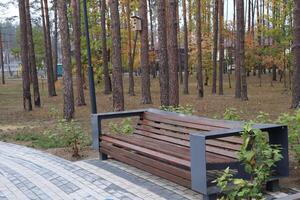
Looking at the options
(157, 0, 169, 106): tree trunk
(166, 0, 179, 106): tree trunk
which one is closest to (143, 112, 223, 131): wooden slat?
(166, 0, 179, 106): tree trunk

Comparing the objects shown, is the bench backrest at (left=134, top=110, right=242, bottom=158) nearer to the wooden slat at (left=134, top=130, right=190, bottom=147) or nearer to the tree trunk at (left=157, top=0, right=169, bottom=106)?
the wooden slat at (left=134, top=130, right=190, bottom=147)

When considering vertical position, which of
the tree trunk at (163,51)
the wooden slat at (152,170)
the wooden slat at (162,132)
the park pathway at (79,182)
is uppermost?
the tree trunk at (163,51)

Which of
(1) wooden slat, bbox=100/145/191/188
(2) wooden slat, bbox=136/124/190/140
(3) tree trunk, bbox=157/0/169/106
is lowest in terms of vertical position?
(1) wooden slat, bbox=100/145/191/188

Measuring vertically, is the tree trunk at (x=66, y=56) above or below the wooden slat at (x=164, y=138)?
above

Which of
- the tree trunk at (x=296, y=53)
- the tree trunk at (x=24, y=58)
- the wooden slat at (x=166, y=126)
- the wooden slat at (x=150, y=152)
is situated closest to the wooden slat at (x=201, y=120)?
the wooden slat at (x=166, y=126)

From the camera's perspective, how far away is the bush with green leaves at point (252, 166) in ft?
12.0

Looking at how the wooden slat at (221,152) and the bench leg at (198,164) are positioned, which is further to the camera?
the wooden slat at (221,152)

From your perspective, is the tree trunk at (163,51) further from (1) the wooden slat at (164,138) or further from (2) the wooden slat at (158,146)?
(2) the wooden slat at (158,146)

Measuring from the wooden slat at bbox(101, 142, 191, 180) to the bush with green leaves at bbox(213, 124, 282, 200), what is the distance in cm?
107

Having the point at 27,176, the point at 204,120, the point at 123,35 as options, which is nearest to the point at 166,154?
the point at 204,120

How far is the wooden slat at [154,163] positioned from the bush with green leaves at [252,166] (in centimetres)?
107

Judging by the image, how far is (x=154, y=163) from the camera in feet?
19.5

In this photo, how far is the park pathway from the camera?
225 inches

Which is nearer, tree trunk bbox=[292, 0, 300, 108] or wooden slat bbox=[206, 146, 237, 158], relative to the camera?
wooden slat bbox=[206, 146, 237, 158]
